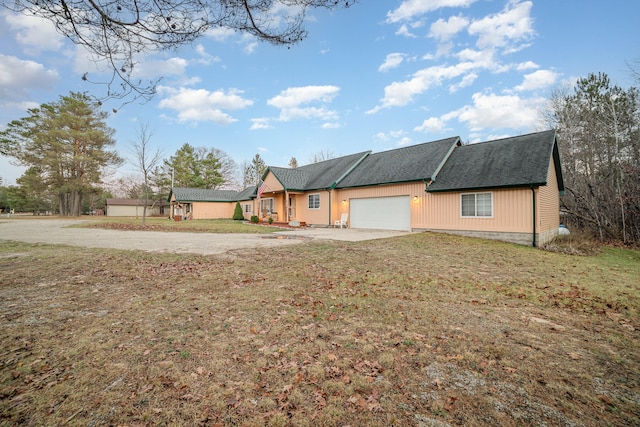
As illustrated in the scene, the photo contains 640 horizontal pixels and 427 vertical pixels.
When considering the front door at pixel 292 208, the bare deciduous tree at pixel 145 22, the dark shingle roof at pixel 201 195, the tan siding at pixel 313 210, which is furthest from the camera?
the dark shingle roof at pixel 201 195

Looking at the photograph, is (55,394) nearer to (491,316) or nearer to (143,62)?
(143,62)

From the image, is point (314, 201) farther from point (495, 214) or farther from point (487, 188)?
point (495, 214)

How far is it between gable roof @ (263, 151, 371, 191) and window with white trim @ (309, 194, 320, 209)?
68 centimetres

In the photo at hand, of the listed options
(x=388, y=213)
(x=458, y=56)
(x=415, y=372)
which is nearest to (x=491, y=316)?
(x=415, y=372)

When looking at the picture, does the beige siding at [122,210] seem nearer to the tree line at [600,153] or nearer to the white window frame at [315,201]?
the white window frame at [315,201]

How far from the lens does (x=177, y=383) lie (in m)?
2.42

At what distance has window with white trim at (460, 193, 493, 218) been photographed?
12930mm

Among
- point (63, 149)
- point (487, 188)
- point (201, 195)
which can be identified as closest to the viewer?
point (487, 188)

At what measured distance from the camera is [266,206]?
2684cm

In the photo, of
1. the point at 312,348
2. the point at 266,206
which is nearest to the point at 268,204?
the point at 266,206

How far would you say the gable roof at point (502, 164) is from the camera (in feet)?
39.4

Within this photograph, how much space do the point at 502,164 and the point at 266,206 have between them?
19.8 meters

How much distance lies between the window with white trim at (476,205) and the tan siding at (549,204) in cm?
190

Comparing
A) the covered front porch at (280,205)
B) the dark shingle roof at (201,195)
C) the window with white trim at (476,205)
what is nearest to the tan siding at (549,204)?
the window with white trim at (476,205)
